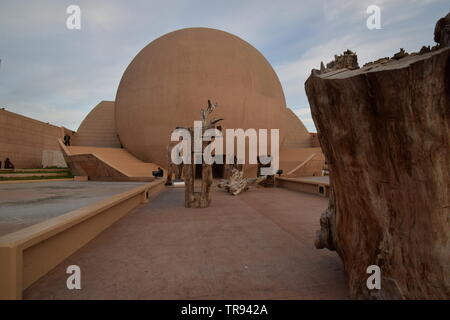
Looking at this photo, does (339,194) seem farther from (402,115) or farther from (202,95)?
(202,95)

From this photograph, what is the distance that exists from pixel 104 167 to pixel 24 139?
9.57 m

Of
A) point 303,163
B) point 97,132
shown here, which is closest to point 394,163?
point 303,163

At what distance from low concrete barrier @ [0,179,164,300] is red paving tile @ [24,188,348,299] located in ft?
0.43

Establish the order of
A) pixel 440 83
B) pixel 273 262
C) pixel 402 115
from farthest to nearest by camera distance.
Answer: pixel 273 262 < pixel 402 115 < pixel 440 83

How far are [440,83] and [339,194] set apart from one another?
120cm

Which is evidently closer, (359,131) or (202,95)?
(359,131)

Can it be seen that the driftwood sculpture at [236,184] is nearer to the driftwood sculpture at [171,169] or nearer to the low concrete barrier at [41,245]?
the driftwood sculpture at [171,169]

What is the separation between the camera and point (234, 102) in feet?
66.0

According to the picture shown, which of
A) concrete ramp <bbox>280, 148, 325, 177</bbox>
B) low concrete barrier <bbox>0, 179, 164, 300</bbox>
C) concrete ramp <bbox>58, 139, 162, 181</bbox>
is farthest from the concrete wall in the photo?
concrete ramp <bbox>280, 148, 325, 177</bbox>

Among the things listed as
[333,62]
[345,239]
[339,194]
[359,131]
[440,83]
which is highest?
[333,62]

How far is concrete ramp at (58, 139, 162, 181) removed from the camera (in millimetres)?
17406

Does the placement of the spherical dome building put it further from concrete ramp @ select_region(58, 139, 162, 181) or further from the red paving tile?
the red paving tile

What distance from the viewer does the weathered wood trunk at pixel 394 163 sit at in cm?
164
